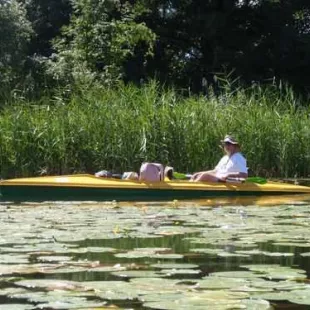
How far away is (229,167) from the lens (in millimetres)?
11133

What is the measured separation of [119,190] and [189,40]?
2057cm

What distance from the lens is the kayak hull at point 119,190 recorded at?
10945mm

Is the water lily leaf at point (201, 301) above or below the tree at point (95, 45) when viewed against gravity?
below

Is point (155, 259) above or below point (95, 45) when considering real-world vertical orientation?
below

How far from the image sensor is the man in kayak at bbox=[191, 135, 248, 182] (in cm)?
1102

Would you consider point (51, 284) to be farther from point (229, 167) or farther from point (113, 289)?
point (229, 167)

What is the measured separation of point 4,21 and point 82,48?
2961 mm

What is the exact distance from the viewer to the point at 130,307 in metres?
3.85

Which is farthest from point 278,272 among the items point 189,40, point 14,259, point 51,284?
point 189,40

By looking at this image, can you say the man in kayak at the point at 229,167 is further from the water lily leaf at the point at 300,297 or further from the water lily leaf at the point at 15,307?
the water lily leaf at the point at 15,307

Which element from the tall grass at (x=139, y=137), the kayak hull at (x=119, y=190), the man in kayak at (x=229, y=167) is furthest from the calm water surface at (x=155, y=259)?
the tall grass at (x=139, y=137)

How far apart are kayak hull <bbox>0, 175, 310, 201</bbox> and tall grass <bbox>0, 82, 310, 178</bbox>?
7.25ft

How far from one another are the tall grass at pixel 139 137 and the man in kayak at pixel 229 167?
6.59 ft

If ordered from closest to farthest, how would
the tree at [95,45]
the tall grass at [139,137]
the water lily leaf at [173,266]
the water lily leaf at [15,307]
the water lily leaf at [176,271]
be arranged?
1. the water lily leaf at [15,307]
2. the water lily leaf at [176,271]
3. the water lily leaf at [173,266]
4. the tall grass at [139,137]
5. the tree at [95,45]
